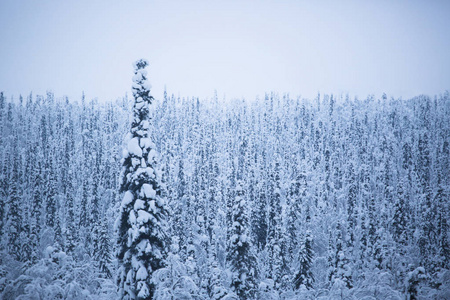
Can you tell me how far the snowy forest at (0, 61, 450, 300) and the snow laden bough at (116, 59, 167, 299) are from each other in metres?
0.06

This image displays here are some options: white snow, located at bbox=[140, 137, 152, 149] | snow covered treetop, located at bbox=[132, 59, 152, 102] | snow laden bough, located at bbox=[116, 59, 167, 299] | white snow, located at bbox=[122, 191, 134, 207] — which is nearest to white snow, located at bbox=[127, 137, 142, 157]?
snow laden bough, located at bbox=[116, 59, 167, 299]

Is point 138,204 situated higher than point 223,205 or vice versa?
point 138,204

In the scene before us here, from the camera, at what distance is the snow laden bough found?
40.8 feet

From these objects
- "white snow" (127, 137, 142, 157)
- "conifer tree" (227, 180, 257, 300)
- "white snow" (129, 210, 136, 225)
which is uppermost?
"white snow" (127, 137, 142, 157)

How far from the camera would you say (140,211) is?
12.5 meters

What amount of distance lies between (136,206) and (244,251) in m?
10.5

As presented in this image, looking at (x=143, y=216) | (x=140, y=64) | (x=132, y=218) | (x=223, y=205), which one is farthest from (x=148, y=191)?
(x=223, y=205)

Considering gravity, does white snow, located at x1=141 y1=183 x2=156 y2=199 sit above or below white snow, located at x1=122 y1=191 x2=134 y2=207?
above

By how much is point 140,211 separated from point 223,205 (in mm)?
64707

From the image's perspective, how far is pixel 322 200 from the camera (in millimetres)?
79875

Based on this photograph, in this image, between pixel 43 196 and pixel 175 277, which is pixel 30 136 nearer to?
pixel 43 196

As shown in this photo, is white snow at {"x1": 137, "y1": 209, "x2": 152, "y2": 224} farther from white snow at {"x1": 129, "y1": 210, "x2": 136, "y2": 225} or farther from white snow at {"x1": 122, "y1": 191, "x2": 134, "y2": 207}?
white snow at {"x1": 122, "y1": 191, "x2": 134, "y2": 207}

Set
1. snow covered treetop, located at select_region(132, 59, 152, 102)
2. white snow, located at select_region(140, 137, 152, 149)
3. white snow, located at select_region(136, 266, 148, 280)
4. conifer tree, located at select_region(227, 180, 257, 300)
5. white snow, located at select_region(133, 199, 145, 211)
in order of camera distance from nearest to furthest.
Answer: white snow, located at select_region(136, 266, 148, 280) → white snow, located at select_region(133, 199, 145, 211) → white snow, located at select_region(140, 137, 152, 149) → snow covered treetop, located at select_region(132, 59, 152, 102) → conifer tree, located at select_region(227, 180, 257, 300)

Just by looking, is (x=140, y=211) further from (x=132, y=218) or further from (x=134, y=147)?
(x=134, y=147)
